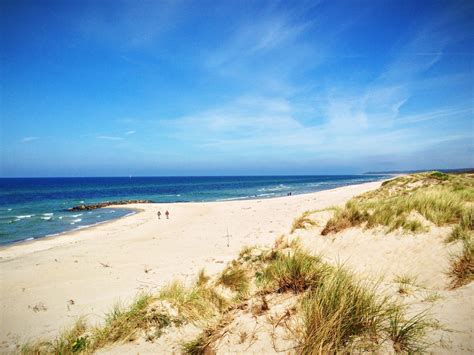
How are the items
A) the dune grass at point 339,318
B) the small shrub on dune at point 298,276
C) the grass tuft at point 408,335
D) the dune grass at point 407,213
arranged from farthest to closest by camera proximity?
the dune grass at point 407,213
the small shrub on dune at point 298,276
the dune grass at point 339,318
the grass tuft at point 408,335

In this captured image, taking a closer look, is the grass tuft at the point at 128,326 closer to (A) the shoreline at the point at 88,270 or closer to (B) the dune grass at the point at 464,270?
(A) the shoreline at the point at 88,270

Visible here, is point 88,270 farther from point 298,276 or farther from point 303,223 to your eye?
point 298,276

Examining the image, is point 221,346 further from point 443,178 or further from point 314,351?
point 443,178

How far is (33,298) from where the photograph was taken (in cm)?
760

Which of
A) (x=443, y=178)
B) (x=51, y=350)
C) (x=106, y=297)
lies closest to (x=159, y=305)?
(x=51, y=350)

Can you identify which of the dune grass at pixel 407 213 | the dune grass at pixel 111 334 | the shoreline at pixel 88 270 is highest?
the dune grass at pixel 407 213

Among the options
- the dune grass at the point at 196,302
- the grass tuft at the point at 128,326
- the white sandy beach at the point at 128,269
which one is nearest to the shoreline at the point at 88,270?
the white sandy beach at the point at 128,269

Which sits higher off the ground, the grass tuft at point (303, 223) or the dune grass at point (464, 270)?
the dune grass at point (464, 270)

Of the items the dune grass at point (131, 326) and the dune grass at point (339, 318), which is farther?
the dune grass at point (131, 326)

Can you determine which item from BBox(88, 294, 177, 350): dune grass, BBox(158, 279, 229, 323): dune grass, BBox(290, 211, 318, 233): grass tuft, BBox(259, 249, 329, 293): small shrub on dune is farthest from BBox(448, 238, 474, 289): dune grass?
BBox(290, 211, 318, 233): grass tuft

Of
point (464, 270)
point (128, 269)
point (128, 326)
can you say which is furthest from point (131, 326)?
point (128, 269)

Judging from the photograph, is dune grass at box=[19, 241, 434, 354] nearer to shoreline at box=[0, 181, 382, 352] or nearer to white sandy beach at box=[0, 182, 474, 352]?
white sandy beach at box=[0, 182, 474, 352]

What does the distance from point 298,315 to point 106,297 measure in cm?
597

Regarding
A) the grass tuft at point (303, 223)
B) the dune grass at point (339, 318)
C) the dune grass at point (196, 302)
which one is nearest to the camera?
the dune grass at point (339, 318)
